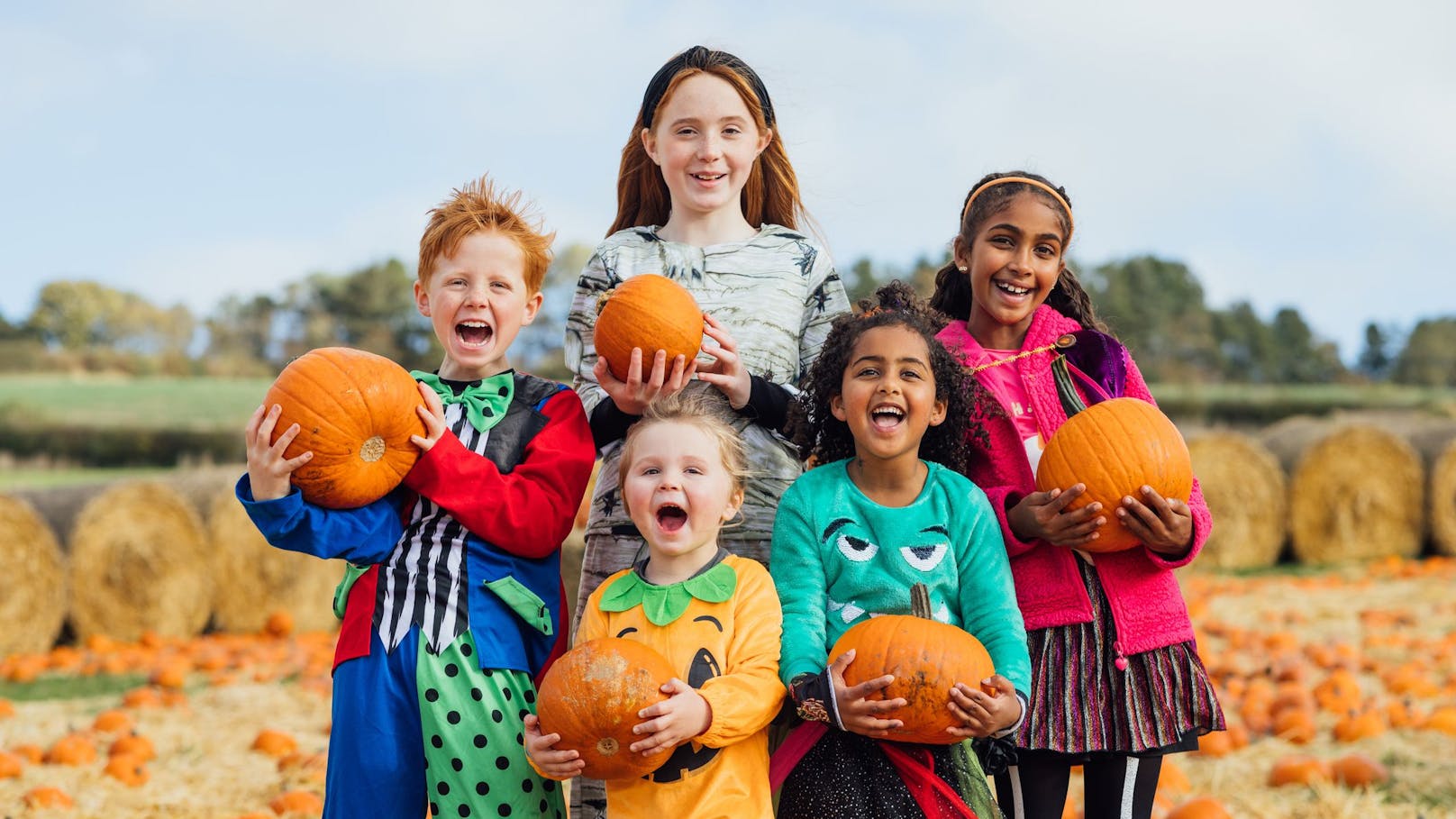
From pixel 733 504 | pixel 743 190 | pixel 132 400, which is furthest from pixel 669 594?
pixel 132 400

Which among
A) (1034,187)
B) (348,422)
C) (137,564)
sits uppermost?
(1034,187)

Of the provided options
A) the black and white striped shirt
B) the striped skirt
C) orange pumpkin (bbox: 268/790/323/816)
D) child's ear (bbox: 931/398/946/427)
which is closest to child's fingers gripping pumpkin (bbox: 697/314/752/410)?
child's ear (bbox: 931/398/946/427)

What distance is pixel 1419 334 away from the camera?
88.8ft

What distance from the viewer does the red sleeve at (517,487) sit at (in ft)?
9.16

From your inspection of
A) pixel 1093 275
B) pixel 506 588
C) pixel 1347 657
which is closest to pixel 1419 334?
pixel 1093 275

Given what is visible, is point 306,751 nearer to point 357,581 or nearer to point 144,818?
point 144,818

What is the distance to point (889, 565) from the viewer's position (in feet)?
9.16

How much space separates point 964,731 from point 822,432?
893 mm

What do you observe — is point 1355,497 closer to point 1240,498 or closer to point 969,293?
point 1240,498

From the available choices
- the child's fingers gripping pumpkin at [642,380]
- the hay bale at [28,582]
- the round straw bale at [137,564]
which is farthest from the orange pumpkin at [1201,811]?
the hay bale at [28,582]

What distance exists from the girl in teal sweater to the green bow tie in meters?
0.75

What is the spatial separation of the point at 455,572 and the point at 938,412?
123cm

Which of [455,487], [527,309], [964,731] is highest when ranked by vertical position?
[527,309]

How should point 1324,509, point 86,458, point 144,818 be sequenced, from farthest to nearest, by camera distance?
point 86,458 < point 1324,509 < point 144,818
